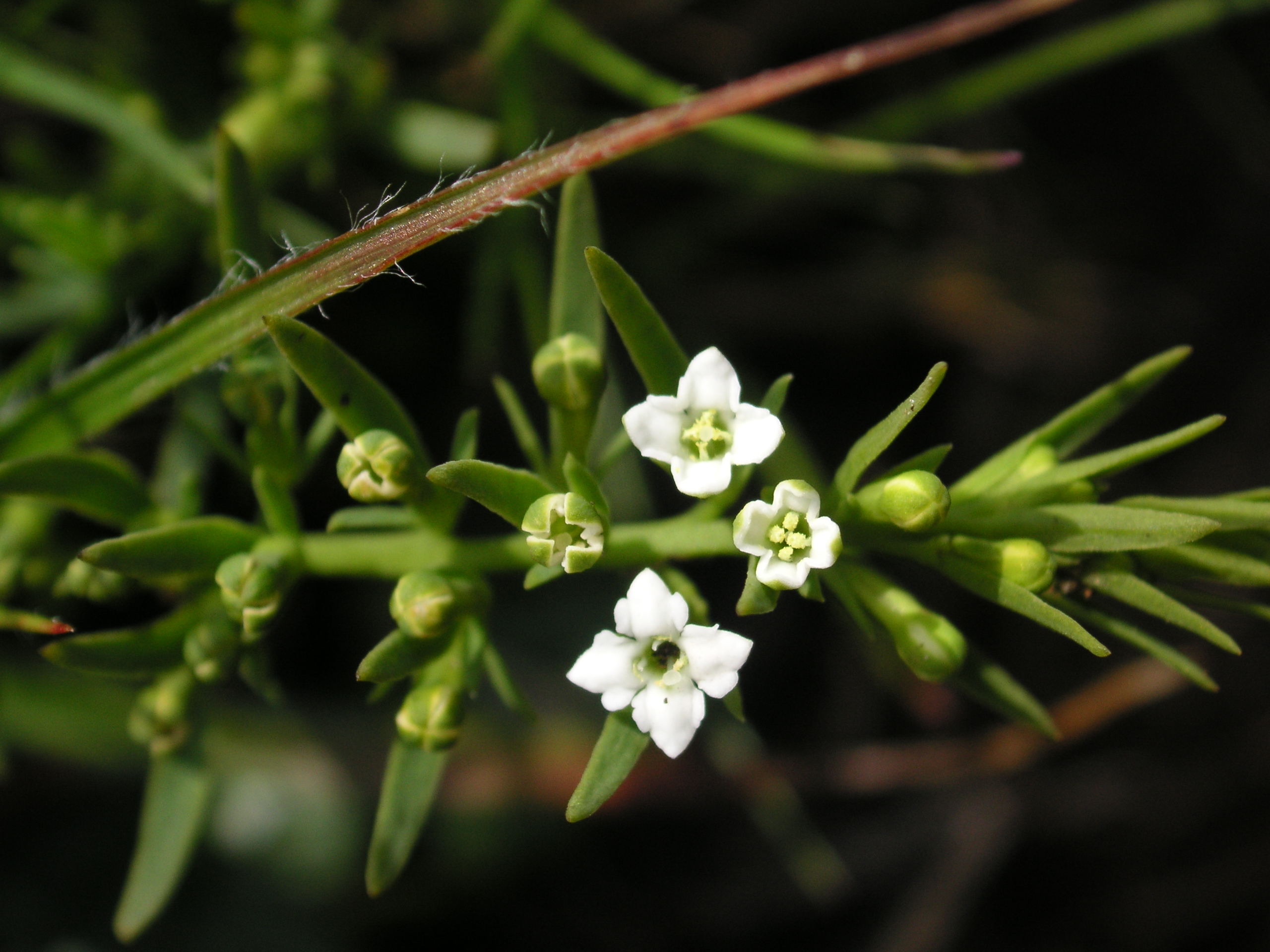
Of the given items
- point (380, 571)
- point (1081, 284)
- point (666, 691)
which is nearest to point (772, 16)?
point (1081, 284)

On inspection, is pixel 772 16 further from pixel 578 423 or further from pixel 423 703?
pixel 423 703

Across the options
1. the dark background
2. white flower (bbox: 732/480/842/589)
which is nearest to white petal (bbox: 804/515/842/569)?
white flower (bbox: 732/480/842/589)

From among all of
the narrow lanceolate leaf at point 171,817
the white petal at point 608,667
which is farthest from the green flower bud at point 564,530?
the narrow lanceolate leaf at point 171,817

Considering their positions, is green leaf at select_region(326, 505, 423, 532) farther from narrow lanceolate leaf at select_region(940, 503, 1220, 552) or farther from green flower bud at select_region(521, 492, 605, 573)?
narrow lanceolate leaf at select_region(940, 503, 1220, 552)

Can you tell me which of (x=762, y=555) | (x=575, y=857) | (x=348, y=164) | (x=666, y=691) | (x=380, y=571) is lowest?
(x=575, y=857)

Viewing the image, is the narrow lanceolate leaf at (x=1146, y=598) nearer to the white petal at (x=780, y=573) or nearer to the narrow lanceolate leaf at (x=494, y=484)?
the white petal at (x=780, y=573)

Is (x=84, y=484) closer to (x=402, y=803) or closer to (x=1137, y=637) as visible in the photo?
(x=402, y=803)

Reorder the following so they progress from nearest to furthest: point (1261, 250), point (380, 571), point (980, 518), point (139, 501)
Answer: point (980, 518), point (380, 571), point (139, 501), point (1261, 250)
